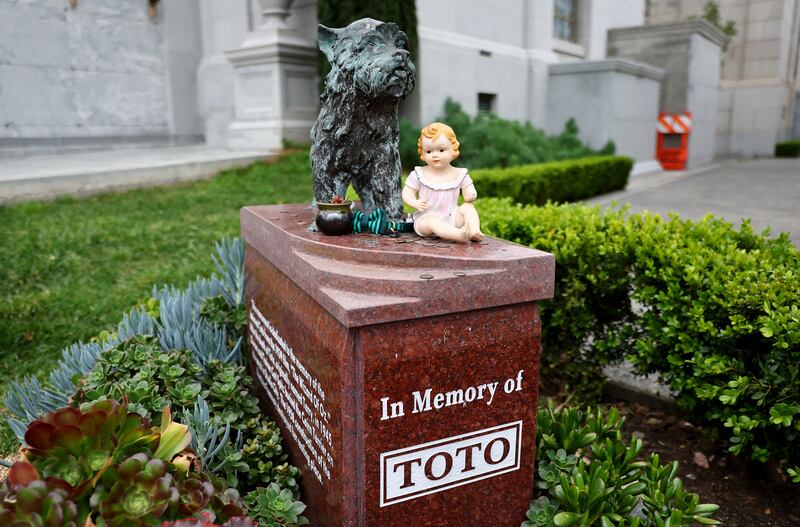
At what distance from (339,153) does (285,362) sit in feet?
3.13

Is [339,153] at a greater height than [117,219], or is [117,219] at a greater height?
[339,153]

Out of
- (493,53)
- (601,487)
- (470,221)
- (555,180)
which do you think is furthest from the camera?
(493,53)

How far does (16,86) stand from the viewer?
9547 millimetres

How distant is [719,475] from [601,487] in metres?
1.22

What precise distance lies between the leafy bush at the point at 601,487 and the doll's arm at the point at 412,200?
1081mm

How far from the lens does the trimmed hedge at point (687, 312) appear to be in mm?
2592

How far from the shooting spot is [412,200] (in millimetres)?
2465

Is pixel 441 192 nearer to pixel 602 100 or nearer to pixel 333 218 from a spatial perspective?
pixel 333 218

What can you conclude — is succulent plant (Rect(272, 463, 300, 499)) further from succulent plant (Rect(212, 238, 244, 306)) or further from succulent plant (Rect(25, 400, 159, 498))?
succulent plant (Rect(212, 238, 244, 306))

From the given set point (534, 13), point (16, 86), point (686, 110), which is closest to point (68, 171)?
point (16, 86)

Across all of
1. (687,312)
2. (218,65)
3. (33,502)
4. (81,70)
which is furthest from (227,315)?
(218,65)

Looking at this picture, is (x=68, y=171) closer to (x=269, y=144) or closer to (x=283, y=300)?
(x=269, y=144)

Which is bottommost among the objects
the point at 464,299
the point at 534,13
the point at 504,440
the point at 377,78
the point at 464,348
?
the point at 504,440

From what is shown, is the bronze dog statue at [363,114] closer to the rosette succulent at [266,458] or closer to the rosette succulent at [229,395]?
the rosette succulent at [229,395]
